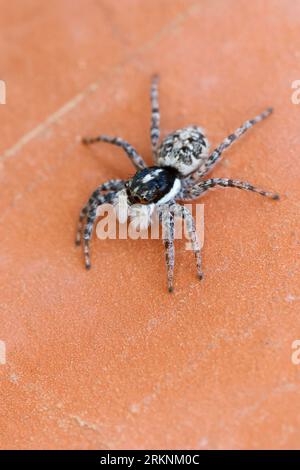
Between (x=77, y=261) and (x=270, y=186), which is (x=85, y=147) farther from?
(x=270, y=186)

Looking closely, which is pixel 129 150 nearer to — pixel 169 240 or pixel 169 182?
pixel 169 182

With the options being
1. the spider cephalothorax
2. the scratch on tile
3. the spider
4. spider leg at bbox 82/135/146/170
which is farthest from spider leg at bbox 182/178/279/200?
the scratch on tile

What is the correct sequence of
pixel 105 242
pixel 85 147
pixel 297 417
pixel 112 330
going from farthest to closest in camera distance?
pixel 85 147 → pixel 105 242 → pixel 112 330 → pixel 297 417

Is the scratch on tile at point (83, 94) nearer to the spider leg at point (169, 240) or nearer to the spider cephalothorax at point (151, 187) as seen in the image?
the spider cephalothorax at point (151, 187)

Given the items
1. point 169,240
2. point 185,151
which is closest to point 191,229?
point 169,240

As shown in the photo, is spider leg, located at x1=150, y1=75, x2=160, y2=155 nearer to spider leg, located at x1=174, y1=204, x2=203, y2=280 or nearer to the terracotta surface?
the terracotta surface

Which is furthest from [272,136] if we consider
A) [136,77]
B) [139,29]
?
[139,29]

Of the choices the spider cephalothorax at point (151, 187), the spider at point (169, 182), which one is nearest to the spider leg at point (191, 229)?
the spider at point (169, 182)
